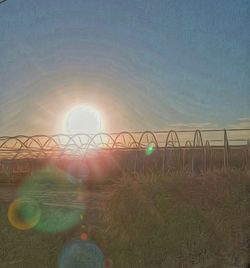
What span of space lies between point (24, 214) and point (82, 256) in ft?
11.9

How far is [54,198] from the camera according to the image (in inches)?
693

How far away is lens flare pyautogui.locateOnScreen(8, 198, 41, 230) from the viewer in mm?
14344

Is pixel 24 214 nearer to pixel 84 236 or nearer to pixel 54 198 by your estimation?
pixel 54 198

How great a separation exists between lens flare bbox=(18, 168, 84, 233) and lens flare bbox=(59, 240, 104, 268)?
1.17m

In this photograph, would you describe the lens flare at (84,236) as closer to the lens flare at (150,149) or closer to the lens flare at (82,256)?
the lens flare at (82,256)

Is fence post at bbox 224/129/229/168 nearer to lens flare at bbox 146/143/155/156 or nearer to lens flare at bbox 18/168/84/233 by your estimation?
lens flare at bbox 146/143/155/156

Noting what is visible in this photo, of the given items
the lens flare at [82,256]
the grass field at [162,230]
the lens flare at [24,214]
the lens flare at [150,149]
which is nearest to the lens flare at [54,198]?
the lens flare at [24,214]

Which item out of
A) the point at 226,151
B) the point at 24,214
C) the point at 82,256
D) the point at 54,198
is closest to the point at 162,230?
the point at 82,256

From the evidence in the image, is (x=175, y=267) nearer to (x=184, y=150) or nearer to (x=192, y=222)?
(x=192, y=222)

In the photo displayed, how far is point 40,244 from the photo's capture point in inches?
518

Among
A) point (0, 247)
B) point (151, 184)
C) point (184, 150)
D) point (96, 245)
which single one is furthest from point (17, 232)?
point (184, 150)

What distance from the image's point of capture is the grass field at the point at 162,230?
12.4m

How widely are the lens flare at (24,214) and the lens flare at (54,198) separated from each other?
0.18 m

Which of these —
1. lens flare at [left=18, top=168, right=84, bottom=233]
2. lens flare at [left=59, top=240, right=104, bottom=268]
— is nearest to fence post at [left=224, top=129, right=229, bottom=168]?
lens flare at [left=18, top=168, right=84, bottom=233]
